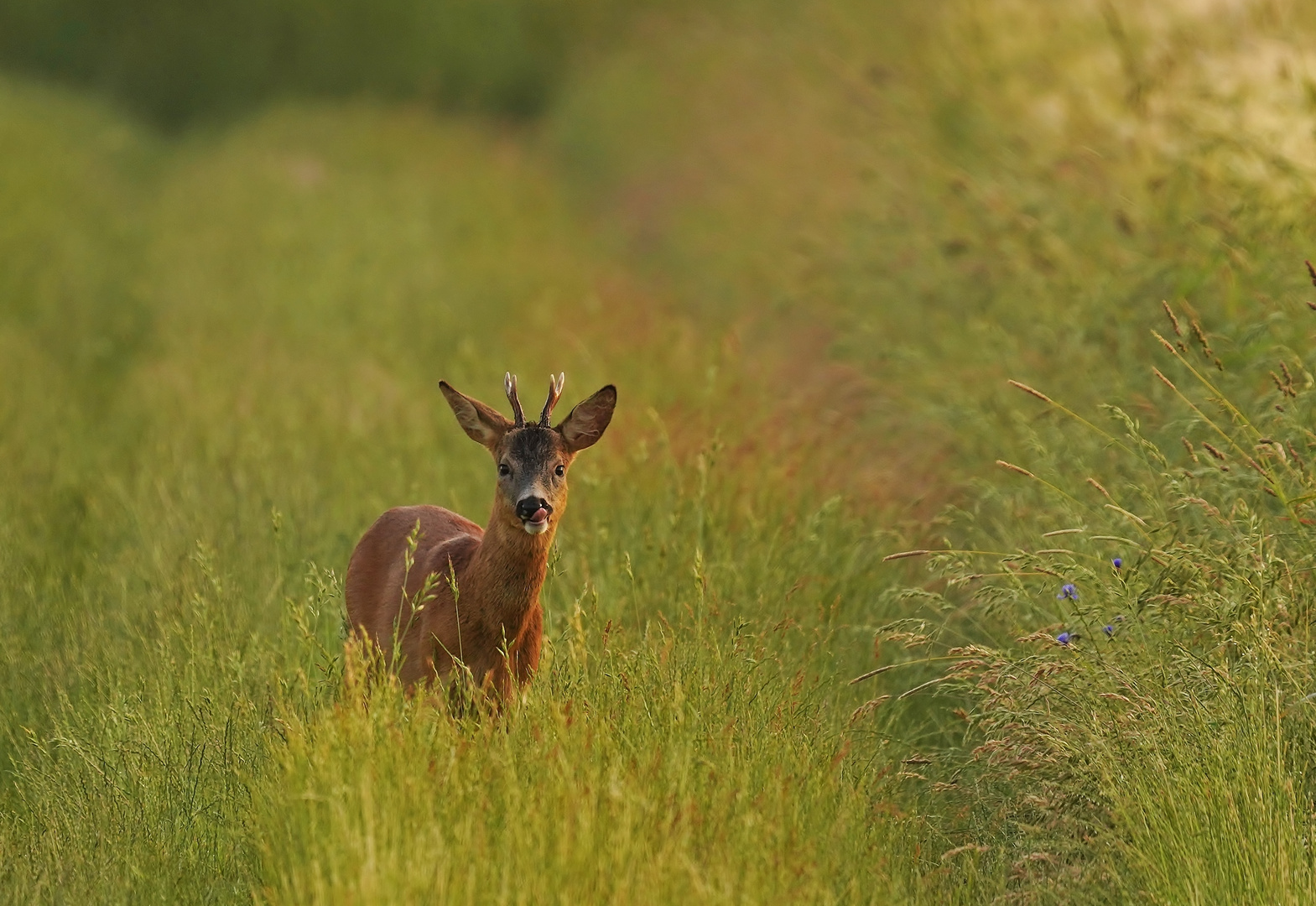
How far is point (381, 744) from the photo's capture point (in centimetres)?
390

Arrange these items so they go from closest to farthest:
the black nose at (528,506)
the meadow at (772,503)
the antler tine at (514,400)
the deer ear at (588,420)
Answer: the meadow at (772,503) < the black nose at (528,506) < the antler tine at (514,400) < the deer ear at (588,420)

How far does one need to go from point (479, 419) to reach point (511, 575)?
500 mm

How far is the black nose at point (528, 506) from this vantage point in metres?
4.84

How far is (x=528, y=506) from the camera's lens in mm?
4840

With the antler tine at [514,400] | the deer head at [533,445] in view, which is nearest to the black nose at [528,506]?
the deer head at [533,445]

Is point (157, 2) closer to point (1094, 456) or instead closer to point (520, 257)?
point (520, 257)

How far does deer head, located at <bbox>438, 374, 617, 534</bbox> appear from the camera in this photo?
488 cm

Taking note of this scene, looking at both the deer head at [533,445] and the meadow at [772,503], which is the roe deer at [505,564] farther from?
the meadow at [772,503]

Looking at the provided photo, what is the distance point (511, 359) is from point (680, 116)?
807cm

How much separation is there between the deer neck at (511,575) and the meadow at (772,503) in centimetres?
18

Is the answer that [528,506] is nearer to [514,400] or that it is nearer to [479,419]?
[514,400]

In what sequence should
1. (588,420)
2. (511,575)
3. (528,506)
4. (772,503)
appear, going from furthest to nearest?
(772,503)
(588,420)
(511,575)
(528,506)

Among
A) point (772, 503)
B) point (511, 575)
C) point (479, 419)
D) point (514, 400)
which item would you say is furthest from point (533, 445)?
point (772, 503)

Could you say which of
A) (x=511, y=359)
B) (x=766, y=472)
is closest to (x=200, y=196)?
(x=511, y=359)
